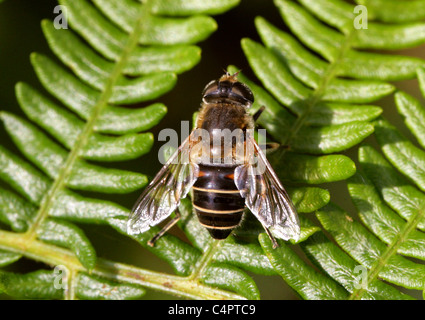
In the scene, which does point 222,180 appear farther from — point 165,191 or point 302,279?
point 302,279

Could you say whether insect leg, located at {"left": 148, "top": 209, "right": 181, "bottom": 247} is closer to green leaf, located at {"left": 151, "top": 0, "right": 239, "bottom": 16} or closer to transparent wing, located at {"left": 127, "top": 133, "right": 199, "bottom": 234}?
transparent wing, located at {"left": 127, "top": 133, "right": 199, "bottom": 234}

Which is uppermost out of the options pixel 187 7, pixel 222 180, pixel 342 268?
pixel 187 7

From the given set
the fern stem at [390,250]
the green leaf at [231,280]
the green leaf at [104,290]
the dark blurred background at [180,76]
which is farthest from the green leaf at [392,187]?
the green leaf at [104,290]

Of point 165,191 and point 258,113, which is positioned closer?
point 165,191

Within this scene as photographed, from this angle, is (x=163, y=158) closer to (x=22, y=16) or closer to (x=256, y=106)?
(x=256, y=106)

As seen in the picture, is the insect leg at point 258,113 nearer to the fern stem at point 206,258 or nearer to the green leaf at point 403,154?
the green leaf at point 403,154

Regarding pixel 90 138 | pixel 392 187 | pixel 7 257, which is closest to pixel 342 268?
pixel 392 187

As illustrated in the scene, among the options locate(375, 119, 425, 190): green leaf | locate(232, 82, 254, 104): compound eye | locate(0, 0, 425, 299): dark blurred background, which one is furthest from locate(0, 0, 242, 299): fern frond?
locate(375, 119, 425, 190): green leaf
